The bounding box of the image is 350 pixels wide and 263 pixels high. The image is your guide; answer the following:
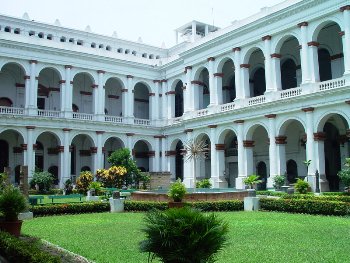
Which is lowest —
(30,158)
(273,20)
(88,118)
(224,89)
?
(30,158)

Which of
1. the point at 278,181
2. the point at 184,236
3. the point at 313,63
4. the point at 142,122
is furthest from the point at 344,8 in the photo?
the point at 184,236

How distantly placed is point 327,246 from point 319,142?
1677 centimetres

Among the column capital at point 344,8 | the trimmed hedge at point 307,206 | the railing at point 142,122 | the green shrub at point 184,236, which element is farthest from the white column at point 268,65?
the green shrub at point 184,236

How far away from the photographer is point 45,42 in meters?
33.9

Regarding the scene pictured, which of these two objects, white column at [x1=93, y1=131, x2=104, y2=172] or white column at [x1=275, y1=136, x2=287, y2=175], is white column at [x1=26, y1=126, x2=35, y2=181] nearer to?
white column at [x1=93, y1=131, x2=104, y2=172]

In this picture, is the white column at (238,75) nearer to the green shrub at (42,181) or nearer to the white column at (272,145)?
the white column at (272,145)

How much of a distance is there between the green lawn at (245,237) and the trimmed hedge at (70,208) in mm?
1288

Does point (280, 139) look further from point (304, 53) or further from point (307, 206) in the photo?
point (307, 206)

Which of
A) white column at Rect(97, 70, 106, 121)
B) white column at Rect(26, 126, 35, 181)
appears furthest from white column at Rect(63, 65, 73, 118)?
white column at Rect(26, 126, 35, 181)

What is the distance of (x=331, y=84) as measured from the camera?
957 inches

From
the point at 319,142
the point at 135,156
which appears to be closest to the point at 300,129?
the point at 319,142

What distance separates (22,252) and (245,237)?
5776mm

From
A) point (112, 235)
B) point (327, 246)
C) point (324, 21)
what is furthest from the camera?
point (324, 21)

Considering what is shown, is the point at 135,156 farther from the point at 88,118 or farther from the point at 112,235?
the point at 112,235
